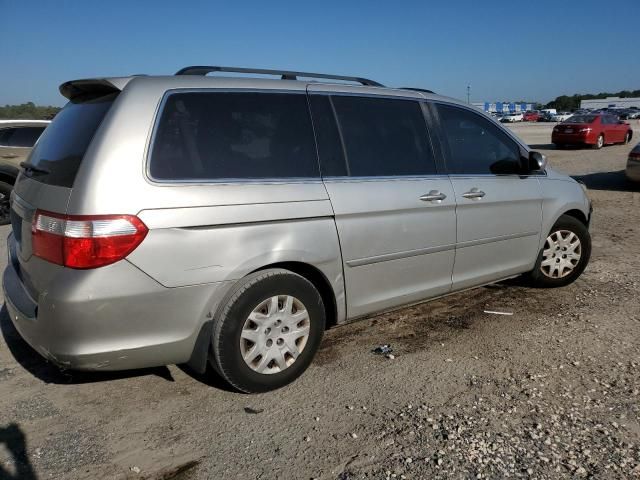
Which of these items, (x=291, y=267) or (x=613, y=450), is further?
(x=291, y=267)

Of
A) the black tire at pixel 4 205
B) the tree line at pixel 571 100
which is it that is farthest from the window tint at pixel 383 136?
the tree line at pixel 571 100

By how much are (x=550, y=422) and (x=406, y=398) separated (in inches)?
31.4

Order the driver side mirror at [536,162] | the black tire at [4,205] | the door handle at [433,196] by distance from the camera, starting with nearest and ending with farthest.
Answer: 1. the door handle at [433,196]
2. the driver side mirror at [536,162]
3. the black tire at [4,205]

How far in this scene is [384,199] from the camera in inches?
141

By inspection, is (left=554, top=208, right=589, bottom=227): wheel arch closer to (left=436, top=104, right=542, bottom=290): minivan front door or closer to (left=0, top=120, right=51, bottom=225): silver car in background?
(left=436, top=104, right=542, bottom=290): minivan front door

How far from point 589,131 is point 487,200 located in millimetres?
20312

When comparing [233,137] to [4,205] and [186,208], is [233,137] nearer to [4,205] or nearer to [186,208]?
[186,208]

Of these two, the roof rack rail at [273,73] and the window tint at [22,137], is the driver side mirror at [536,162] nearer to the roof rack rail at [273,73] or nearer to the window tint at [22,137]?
the roof rack rail at [273,73]

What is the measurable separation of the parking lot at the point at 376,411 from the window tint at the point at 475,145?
1.28 m

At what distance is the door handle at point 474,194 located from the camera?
4.05m

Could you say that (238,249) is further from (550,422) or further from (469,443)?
(550,422)

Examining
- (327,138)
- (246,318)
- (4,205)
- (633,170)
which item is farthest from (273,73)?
(633,170)

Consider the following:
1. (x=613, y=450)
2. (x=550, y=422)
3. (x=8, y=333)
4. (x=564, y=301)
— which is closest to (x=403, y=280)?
(x=550, y=422)

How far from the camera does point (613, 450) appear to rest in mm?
2635
